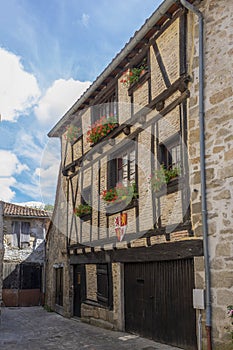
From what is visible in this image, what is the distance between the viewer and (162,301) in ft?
25.6

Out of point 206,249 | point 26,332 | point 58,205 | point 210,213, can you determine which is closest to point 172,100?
point 210,213

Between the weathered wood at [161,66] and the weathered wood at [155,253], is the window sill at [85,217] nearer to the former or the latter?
the weathered wood at [155,253]

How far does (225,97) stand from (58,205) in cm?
904

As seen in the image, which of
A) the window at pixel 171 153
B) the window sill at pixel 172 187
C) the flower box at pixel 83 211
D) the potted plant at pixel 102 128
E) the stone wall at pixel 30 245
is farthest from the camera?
the stone wall at pixel 30 245

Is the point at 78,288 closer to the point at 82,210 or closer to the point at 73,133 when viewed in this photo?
the point at 82,210

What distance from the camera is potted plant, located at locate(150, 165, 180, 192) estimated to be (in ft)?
24.6

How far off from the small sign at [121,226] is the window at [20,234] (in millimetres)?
9509

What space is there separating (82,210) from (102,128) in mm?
2589

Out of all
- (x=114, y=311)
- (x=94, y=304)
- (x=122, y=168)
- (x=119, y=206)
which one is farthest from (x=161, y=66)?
(x=94, y=304)

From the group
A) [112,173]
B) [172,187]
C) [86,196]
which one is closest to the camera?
[172,187]

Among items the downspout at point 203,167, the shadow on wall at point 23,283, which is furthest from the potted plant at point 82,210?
the shadow on wall at point 23,283

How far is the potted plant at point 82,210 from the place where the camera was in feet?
37.2

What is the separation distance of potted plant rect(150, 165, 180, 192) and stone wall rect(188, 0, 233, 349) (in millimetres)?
528

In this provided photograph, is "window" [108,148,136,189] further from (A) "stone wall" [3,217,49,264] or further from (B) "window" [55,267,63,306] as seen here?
(A) "stone wall" [3,217,49,264]
